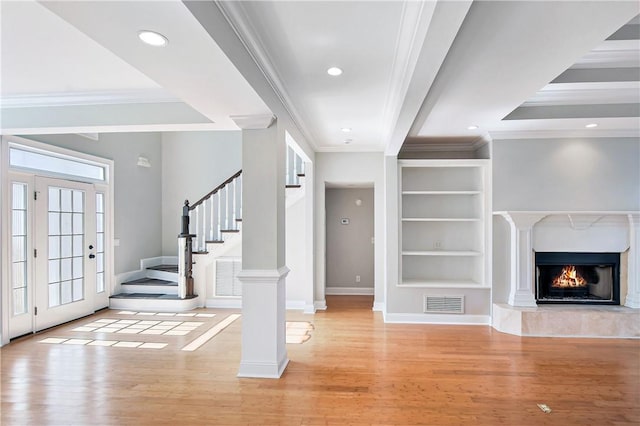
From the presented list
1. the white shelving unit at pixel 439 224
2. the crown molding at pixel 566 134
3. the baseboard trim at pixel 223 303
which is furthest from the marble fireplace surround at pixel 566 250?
the baseboard trim at pixel 223 303

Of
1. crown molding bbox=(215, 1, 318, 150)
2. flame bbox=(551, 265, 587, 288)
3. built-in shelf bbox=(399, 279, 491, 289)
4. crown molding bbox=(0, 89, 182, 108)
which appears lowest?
built-in shelf bbox=(399, 279, 491, 289)

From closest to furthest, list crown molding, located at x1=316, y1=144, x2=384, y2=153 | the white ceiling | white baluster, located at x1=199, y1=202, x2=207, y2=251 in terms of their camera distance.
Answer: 1. the white ceiling
2. crown molding, located at x1=316, y1=144, x2=384, y2=153
3. white baluster, located at x1=199, y1=202, x2=207, y2=251

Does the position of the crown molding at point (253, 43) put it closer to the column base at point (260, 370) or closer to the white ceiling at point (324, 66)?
the white ceiling at point (324, 66)

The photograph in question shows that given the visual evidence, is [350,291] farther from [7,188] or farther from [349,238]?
[7,188]

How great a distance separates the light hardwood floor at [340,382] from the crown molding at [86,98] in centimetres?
267

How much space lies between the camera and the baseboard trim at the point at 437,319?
502cm

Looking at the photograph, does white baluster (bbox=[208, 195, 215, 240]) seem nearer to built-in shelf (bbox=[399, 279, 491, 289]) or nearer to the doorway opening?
the doorway opening

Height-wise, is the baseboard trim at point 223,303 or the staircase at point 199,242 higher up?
the staircase at point 199,242

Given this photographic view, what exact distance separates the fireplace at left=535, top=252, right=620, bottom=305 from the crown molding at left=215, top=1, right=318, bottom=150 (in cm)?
403

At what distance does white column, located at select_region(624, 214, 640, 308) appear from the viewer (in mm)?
4602

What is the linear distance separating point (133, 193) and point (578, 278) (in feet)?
24.1

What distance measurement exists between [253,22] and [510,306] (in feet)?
14.9

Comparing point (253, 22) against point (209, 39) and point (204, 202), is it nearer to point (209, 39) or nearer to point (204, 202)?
point (209, 39)

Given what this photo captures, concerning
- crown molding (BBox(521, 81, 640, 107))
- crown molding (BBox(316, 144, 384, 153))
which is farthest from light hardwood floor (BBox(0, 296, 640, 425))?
crown molding (BBox(316, 144, 384, 153))
